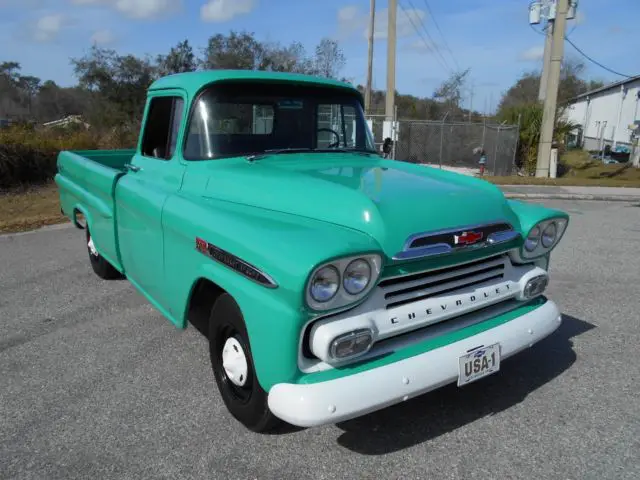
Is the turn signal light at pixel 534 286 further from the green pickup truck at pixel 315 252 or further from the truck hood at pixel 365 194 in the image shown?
the truck hood at pixel 365 194

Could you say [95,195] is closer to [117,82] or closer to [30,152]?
[30,152]

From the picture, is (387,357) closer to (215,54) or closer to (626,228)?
(626,228)

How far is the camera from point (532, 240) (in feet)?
9.51

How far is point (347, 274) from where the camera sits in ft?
7.02

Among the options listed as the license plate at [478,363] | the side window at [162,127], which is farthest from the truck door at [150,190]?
the license plate at [478,363]

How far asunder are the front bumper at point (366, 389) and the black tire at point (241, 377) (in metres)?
0.32

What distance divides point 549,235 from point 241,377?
1.96m

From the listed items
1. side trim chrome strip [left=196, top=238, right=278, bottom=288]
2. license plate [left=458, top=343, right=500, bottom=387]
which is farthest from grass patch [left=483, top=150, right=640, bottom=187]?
side trim chrome strip [left=196, top=238, right=278, bottom=288]

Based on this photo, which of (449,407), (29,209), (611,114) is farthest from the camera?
(611,114)

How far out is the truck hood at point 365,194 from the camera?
241cm

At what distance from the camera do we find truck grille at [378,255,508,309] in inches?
92.3

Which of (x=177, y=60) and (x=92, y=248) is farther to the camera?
(x=177, y=60)

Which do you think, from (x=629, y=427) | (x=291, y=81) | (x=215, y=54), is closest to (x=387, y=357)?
(x=629, y=427)

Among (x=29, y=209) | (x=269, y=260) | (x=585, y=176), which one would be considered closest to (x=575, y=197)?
(x=585, y=176)
